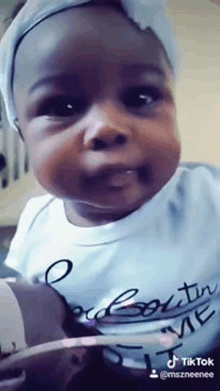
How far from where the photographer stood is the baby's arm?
73.9 inches

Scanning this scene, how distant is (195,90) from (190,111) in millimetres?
48

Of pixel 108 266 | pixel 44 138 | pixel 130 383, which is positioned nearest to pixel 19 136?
pixel 44 138

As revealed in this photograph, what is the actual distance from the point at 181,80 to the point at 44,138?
0.32 m

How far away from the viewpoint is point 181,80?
6.19ft

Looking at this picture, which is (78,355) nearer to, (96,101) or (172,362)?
(172,362)

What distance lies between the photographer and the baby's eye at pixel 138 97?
1834 mm

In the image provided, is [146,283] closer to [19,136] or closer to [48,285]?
[48,285]

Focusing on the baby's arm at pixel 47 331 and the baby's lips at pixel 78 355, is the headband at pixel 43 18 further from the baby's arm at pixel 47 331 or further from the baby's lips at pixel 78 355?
the baby's lips at pixel 78 355

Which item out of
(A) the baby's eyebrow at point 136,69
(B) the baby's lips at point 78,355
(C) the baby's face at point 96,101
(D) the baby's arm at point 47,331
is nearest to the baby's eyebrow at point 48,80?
(C) the baby's face at point 96,101

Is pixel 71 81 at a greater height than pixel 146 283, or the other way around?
pixel 71 81

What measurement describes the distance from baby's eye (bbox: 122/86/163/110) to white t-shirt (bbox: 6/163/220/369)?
6.4 inches

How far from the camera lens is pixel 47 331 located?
1881 millimetres

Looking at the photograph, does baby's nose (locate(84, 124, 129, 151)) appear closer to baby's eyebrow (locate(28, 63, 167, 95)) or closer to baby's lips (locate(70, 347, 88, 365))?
baby's eyebrow (locate(28, 63, 167, 95))

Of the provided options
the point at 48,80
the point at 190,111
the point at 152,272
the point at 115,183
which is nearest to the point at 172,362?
the point at 152,272
